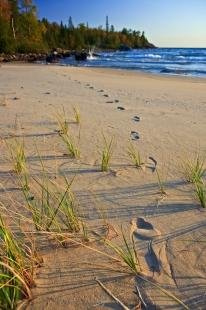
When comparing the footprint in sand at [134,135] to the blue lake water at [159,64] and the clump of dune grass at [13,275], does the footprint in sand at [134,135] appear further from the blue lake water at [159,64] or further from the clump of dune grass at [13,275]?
the blue lake water at [159,64]

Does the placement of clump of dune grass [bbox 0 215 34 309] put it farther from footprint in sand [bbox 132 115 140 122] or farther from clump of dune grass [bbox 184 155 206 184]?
footprint in sand [bbox 132 115 140 122]

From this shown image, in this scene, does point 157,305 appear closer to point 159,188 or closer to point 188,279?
point 188,279

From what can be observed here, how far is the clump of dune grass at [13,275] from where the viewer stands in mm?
1371

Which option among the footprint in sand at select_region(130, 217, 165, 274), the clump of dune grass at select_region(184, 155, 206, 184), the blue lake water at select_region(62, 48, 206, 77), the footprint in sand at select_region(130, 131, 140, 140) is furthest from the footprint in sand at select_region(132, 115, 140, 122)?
the blue lake water at select_region(62, 48, 206, 77)

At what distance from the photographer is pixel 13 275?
1441 millimetres

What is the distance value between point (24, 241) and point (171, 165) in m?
1.60

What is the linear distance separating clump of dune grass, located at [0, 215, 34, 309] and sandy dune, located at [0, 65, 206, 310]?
6cm

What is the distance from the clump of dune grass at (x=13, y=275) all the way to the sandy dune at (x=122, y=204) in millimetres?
62

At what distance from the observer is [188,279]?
1.60 m

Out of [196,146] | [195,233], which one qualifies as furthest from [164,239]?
[196,146]

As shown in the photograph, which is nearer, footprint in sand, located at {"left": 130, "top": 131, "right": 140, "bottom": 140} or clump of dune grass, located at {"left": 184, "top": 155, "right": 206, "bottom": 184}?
clump of dune grass, located at {"left": 184, "top": 155, "right": 206, "bottom": 184}

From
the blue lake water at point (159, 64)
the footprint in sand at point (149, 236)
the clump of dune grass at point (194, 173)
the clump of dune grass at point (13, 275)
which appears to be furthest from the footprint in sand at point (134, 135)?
the blue lake water at point (159, 64)

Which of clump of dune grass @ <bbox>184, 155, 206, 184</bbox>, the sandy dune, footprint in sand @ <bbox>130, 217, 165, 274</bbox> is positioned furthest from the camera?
clump of dune grass @ <bbox>184, 155, 206, 184</bbox>

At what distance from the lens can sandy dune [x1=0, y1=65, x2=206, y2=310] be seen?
5.06 ft
